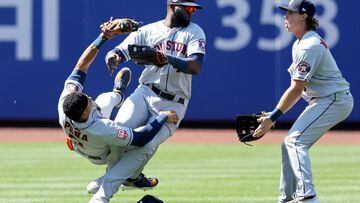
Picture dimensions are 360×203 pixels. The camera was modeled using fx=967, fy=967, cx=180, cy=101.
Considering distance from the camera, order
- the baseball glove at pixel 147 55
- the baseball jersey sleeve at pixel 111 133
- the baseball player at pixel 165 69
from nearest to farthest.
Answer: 1. the baseball jersey sleeve at pixel 111 133
2. the baseball glove at pixel 147 55
3. the baseball player at pixel 165 69

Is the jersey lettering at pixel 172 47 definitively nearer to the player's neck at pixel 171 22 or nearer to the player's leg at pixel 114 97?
the player's neck at pixel 171 22

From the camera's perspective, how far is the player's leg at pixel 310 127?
8.88 meters

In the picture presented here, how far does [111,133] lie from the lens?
8625 millimetres

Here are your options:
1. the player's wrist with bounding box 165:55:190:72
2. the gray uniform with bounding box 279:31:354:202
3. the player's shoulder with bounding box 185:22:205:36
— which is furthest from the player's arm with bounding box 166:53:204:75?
the gray uniform with bounding box 279:31:354:202

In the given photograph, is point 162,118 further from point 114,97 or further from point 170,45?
point 114,97

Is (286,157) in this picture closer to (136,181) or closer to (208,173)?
(136,181)

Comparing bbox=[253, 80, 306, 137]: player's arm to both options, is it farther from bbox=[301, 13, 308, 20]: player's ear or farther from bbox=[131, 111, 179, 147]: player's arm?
bbox=[131, 111, 179, 147]: player's arm

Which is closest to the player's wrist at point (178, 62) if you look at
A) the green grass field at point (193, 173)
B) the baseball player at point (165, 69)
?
the baseball player at point (165, 69)

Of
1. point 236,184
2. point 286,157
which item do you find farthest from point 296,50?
point 236,184

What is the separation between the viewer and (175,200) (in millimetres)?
10383

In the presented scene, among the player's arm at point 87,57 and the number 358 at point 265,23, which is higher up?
the player's arm at point 87,57

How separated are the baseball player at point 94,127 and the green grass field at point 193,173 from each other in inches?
53.8

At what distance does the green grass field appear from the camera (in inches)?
426

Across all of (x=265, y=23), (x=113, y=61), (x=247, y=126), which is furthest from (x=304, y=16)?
(x=265, y=23)
